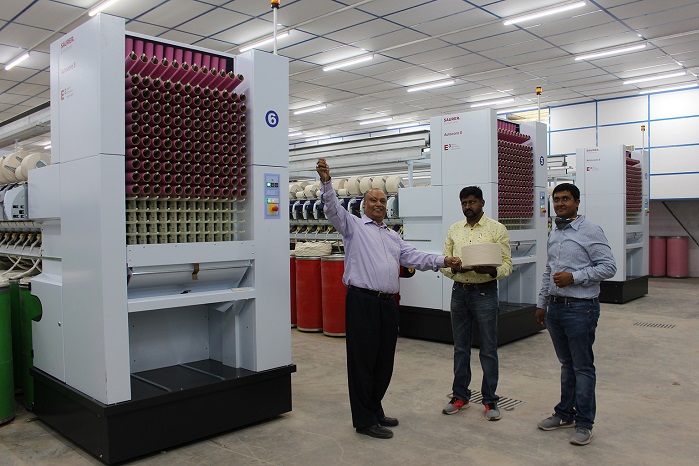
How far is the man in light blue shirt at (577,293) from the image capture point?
11.9ft

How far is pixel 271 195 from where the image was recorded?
4.07m

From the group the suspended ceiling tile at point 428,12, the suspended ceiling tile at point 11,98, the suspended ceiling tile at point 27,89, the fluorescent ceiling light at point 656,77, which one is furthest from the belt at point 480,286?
the suspended ceiling tile at point 11,98

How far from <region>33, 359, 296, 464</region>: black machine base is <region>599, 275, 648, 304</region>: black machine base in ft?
23.5

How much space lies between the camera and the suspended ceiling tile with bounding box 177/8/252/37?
8872mm

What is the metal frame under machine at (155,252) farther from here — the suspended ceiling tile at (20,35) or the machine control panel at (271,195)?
the suspended ceiling tile at (20,35)

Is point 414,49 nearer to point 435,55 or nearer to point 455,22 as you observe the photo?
point 435,55

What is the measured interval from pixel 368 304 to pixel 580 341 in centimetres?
137

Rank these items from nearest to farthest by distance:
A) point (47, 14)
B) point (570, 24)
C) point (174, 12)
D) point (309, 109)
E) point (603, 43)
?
point (47, 14)
point (174, 12)
point (570, 24)
point (603, 43)
point (309, 109)

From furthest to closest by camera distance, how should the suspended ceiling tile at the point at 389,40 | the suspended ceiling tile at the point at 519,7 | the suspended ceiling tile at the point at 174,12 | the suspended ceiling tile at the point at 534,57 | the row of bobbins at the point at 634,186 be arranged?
the suspended ceiling tile at the point at 534,57 < the suspended ceiling tile at the point at 389,40 < the row of bobbins at the point at 634,186 < the suspended ceiling tile at the point at 519,7 < the suspended ceiling tile at the point at 174,12

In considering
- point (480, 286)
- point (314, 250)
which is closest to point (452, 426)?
point (480, 286)

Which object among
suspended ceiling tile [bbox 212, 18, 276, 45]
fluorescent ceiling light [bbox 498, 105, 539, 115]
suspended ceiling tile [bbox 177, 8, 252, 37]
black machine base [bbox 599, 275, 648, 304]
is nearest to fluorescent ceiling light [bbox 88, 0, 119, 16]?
suspended ceiling tile [bbox 177, 8, 252, 37]

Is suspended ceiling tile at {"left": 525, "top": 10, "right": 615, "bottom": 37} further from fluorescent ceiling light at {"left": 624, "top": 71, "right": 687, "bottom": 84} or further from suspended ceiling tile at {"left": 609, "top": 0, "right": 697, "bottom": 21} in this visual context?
fluorescent ceiling light at {"left": 624, "top": 71, "right": 687, "bottom": 84}

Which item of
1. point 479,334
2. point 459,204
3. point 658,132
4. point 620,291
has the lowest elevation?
point 620,291

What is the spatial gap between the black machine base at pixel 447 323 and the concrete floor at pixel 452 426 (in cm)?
40
